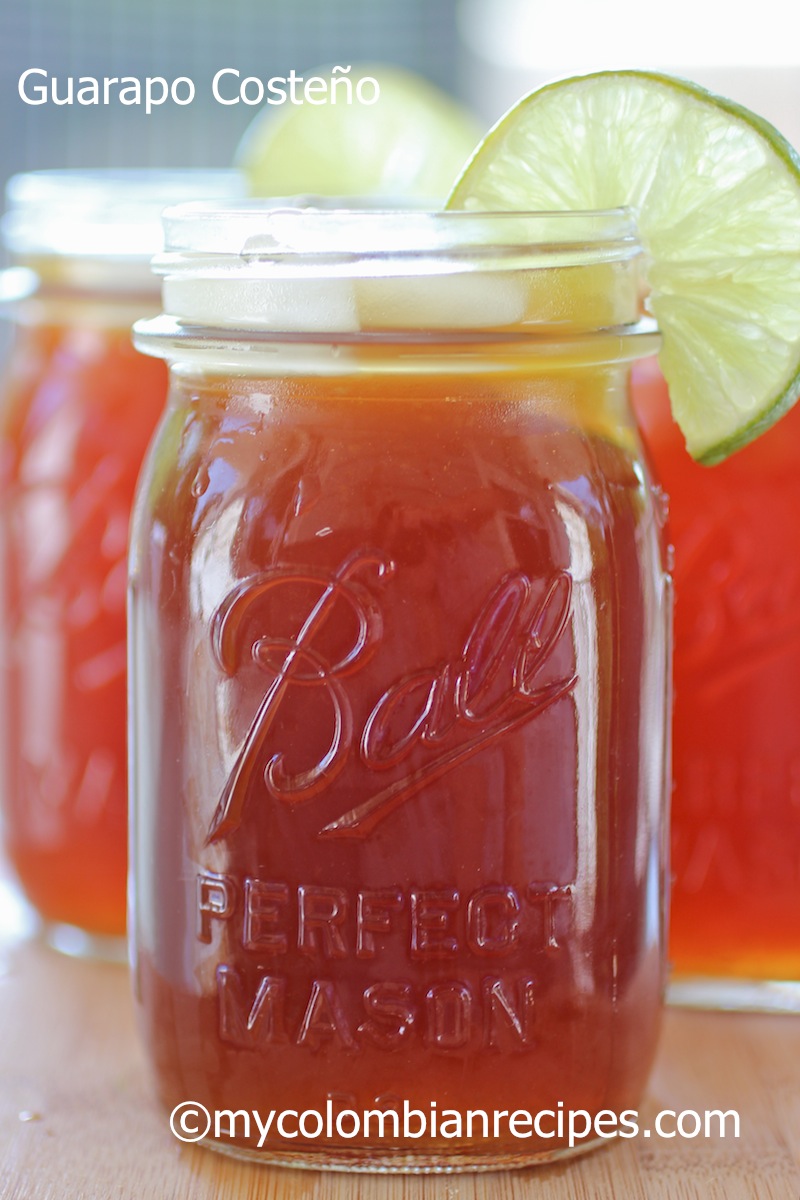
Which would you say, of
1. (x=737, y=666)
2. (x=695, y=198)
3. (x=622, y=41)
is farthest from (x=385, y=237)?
(x=622, y=41)

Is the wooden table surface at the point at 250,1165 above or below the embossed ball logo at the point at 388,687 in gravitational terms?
below

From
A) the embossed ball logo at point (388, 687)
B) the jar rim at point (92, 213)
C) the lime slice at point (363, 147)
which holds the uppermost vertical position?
the lime slice at point (363, 147)

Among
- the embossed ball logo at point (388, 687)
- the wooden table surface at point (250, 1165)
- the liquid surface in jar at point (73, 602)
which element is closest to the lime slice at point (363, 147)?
the liquid surface in jar at point (73, 602)

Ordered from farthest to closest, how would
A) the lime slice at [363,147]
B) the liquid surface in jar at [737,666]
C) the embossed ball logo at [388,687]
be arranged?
the lime slice at [363,147]
the liquid surface in jar at [737,666]
the embossed ball logo at [388,687]

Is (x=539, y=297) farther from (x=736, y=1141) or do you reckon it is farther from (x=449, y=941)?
(x=736, y=1141)

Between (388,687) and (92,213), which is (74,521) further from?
(388,687)

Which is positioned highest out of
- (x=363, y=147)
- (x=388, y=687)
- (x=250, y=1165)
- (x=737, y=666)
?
(x=363, y=147)

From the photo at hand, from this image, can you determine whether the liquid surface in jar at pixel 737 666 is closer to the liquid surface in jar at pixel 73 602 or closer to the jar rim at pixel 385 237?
the jar rim at pixel 385 237
